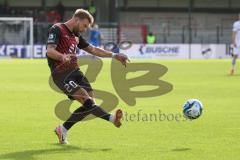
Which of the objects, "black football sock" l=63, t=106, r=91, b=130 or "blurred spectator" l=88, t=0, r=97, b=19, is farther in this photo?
"blurred spectator" l=88, t=0, r=97, b=19

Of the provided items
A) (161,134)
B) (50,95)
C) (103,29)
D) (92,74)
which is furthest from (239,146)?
(103,29)

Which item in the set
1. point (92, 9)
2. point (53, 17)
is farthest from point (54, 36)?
point (92, 9)

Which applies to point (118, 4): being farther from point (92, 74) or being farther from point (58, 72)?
point (58, 72)

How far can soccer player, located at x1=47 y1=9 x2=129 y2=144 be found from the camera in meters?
9.72

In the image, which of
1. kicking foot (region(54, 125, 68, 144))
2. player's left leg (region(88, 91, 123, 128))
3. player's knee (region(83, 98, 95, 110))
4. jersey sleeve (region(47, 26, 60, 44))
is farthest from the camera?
kicking foot (region(54, 125, 68, 144))

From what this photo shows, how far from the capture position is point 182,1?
5481 centimetres

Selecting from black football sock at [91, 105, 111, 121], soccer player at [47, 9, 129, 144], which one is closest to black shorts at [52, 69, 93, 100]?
soccer player at [47, 9, 129, 144]

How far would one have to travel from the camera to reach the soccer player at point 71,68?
383 inches

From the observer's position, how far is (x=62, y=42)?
988 cm

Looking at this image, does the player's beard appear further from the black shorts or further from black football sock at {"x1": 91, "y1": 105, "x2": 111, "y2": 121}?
black football sock at {"x1": 91, "y1": 105, "x2": 111, "y2": 121}

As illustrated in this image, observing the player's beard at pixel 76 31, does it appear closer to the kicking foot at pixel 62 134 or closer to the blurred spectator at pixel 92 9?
the kicking foot at pixel 62 134

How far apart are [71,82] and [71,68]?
11.2 inches

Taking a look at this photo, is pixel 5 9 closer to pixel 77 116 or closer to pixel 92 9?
pixel 92 9

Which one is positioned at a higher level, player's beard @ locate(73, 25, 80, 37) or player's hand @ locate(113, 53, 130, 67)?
player's beard @ locate(73, 25, 80, 37)
